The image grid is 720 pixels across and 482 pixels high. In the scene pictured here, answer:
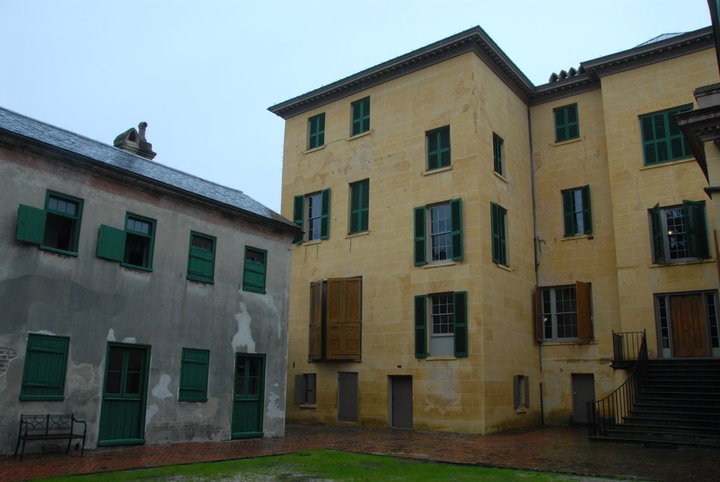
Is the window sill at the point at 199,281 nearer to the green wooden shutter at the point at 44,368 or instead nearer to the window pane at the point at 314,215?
the green wooden shutter at the point at 44,368

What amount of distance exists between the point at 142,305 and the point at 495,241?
1207cm

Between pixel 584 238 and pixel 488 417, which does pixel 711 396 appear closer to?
pixel 488 417

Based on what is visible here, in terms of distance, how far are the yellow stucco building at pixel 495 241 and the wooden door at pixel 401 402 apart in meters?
0.07

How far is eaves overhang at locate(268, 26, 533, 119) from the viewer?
2233cm

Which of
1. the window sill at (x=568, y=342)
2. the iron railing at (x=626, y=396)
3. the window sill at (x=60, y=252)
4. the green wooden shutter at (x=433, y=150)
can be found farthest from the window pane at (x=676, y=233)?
the window sill at (x=60, y=252)

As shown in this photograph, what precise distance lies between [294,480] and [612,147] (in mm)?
17810

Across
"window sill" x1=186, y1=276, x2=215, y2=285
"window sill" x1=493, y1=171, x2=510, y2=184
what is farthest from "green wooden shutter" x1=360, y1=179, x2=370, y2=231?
"window sill" x1=186, y1=276, x2=215, y2=285

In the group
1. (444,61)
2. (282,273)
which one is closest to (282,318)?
(282,273)

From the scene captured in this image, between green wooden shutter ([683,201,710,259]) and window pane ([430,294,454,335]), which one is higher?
green wooden shutter ([683,201,710,259])

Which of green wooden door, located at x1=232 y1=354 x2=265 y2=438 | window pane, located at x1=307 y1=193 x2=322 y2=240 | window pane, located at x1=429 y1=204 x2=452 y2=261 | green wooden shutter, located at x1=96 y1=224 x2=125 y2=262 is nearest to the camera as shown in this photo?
green wooden shutter, located at x1=96 y1=224 x2=125 y2=262

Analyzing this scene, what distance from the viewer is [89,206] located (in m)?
14.5

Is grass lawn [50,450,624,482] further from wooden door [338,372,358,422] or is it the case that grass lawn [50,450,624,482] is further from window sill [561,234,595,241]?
window sill [561,234,595,241]

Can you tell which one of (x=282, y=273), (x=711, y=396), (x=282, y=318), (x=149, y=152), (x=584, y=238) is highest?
(x=149, y=152)

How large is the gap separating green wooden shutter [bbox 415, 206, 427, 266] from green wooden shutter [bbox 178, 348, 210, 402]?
339 inches
